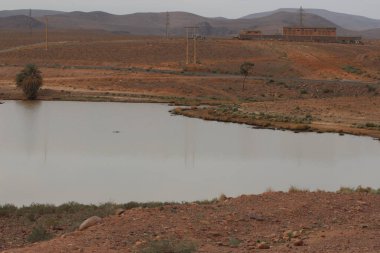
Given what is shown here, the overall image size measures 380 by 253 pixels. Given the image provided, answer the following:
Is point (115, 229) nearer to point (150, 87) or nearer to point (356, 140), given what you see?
point (356, 140)

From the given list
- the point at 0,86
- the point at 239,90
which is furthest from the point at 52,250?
the point at 0,86

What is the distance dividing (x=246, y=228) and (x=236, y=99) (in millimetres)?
41140

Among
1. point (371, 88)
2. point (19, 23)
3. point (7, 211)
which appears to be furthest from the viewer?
point (19, 23)

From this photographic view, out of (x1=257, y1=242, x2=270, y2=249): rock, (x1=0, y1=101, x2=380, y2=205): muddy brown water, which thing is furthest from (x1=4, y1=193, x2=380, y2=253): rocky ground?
(x1=0, y1=101, x2=380, y2=205): muddy brown water

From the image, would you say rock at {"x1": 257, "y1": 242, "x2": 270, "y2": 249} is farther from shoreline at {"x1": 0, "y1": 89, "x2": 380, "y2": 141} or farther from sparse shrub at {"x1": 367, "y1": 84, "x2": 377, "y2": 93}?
sparse shrub at {"x1": 367, "y1": 84, "x2": 377, "y2": 93}

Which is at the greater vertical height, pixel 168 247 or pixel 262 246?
pixel 168 247

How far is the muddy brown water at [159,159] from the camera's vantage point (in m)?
19.9

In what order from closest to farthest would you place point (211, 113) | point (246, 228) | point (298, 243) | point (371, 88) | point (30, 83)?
point (298, 243)
point (246, 228)
point (211, 113)
point (30, 83)
point (371, 88)

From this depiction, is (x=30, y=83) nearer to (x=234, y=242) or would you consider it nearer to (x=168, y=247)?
(x=234, y=242)

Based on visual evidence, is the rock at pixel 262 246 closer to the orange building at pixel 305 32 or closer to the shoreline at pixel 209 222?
the shoreline at pixel 209 222

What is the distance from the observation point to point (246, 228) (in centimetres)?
1144

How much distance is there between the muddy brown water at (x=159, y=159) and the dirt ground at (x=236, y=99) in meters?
4.42

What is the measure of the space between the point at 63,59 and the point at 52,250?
222 feet

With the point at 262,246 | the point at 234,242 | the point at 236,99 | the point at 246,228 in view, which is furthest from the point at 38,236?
the point at 236,99
